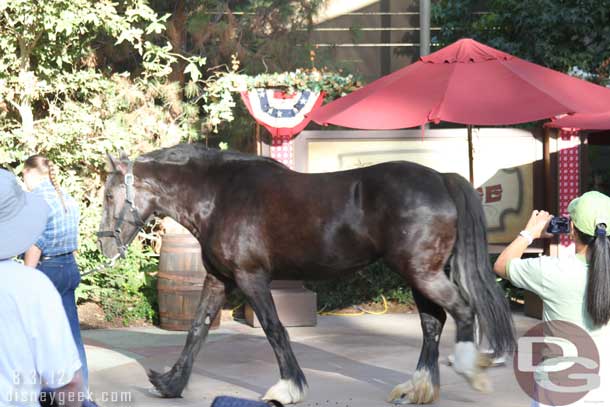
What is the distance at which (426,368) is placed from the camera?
638 cm

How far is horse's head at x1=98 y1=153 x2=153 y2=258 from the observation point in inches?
265

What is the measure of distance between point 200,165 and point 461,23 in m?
8.92

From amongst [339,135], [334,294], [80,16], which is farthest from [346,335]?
[80,16]

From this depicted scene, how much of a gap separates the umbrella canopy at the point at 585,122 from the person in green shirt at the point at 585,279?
19.8 feet

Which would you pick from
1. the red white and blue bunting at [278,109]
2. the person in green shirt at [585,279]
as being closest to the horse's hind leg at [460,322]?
the person in green shirt at [585,279]

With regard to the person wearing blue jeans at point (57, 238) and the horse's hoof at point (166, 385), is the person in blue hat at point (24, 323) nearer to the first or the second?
the person wearing blue jeans at point (57, 238)

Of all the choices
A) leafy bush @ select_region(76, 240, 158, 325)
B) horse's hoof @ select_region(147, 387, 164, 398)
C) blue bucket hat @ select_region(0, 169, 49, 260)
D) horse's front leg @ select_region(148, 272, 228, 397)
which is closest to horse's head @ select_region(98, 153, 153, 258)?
horse's front leg @ select_region(148, 272, 228, 397)

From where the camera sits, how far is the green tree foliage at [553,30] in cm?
1338

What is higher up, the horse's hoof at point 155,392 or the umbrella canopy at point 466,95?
the umbrella canopy at point 466,95

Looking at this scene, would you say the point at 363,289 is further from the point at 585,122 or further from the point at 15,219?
the point at 15,219

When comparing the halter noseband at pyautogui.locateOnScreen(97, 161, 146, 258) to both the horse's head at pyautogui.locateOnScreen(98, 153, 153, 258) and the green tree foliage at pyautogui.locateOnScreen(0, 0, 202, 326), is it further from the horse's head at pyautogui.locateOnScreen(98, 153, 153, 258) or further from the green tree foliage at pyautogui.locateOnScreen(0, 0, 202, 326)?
the green tree foliage at pyautogui.locateOnScreen(0, 0, 202, 326)

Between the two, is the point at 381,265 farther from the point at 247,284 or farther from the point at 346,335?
the point at 247,284

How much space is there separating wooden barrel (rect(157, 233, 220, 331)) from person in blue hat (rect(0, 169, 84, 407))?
21.2 feet

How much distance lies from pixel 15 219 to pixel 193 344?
160 inches
